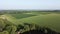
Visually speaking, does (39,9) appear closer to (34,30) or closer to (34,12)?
(34,12)

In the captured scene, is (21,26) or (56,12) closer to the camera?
(21,26)

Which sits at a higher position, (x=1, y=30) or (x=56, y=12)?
(x=56, y=12)
